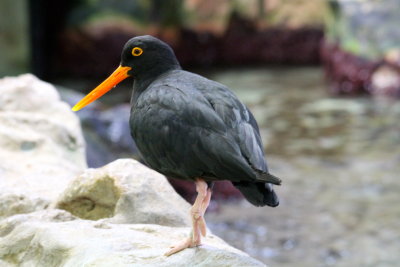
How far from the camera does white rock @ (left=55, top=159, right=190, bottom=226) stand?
3.76m

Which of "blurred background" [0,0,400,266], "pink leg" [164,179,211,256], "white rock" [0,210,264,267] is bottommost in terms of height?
"white rock" [0,210,264,267]

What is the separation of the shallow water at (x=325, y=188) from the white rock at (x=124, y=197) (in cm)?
267

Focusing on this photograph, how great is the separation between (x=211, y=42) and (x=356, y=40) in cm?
441

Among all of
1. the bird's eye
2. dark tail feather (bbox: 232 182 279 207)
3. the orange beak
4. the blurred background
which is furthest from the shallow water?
dark tail feather (bbox: 232 182 279 207)

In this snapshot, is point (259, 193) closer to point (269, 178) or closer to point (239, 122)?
point (269, 178)

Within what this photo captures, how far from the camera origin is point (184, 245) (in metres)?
3.29

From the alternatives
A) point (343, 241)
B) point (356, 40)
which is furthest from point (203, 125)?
point (356, 40)

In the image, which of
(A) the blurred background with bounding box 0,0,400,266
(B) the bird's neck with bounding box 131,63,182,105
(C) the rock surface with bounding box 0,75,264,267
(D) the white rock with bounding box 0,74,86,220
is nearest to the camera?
(C) the rock surface with bounding box 0,75,264,267

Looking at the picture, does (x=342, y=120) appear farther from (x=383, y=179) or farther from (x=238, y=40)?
(x=238, y=40)

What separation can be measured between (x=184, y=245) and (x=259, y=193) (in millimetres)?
468

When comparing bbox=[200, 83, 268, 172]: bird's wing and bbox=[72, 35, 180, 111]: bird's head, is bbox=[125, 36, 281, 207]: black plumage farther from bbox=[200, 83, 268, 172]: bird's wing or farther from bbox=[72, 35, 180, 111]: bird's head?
bbox=[72, 35, 180, 111]: bird's head

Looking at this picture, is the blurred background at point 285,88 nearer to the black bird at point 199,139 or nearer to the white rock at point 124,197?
the white rock at point 124,197

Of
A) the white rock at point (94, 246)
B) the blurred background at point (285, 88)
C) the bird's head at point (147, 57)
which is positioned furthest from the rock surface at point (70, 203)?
the blurred background at point (285, 88)

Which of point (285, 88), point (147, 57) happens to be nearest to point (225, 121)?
point (147, 57)
